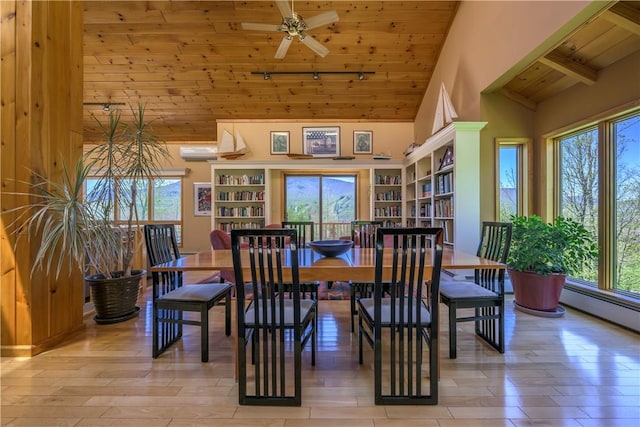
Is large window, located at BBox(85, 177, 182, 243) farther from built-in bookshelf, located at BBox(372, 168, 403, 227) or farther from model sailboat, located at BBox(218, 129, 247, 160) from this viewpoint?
built-in bookshelf, located at BBox(372, 168, 403, 227)

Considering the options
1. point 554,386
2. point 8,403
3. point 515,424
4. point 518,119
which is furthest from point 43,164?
point 518,119

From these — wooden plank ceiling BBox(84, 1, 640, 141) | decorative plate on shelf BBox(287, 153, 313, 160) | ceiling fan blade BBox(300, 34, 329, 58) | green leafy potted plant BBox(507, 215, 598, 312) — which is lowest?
green leafy potted plant BBox(507, 215, 598, 312)

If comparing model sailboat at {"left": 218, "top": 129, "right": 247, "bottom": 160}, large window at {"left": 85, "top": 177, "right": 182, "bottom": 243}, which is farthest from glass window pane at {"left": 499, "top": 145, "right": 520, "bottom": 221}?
large window at {"left": 85, "top": 177, "right": 182, "bottom": 243}

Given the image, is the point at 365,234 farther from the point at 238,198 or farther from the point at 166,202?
the point at 166,202

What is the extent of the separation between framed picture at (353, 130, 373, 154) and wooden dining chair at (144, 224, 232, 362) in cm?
445

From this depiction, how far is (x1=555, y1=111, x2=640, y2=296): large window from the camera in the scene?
2.72 m

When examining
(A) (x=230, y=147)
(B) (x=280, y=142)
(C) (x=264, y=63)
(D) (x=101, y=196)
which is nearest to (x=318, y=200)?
(B) (x=280, y=142)

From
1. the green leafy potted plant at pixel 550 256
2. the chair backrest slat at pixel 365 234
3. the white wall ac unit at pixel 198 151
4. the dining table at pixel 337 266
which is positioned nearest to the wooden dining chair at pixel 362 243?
the chair backrest slat at pixel 365 234

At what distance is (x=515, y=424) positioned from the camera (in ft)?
4.74

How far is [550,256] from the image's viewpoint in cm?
287

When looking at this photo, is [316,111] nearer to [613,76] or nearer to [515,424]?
[613,76]

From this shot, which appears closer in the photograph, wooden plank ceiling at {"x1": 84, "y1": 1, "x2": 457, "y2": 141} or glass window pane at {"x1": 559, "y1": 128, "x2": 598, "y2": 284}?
glass window pane at {"x1": 559, "y1": 128, "x2": 598, "y2": 284}

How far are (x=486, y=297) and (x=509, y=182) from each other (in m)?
2.41

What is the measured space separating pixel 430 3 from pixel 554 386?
476 centimetres
